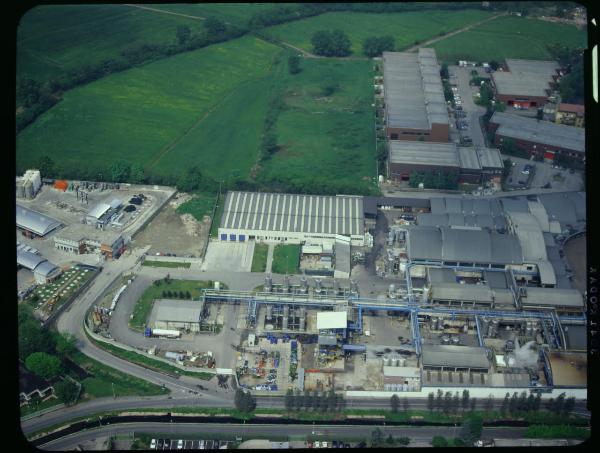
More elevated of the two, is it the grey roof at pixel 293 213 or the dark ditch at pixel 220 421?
the grey roof at pixel 293 213

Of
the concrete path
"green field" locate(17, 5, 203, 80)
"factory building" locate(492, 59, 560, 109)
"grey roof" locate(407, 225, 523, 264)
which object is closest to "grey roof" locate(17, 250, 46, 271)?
the concrete path

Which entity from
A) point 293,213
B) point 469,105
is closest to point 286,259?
point 293,213

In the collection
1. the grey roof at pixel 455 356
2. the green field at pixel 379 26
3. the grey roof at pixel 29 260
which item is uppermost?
the green field at pixel 379 26

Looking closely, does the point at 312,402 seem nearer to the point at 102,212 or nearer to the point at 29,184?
the point at 102,212

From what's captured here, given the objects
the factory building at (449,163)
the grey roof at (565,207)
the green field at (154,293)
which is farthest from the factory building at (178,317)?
the grey roof at (565,207)

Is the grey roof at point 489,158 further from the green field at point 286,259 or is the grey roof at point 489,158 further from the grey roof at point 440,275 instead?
the green field at point 286,259

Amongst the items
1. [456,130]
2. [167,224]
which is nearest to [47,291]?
[167,224]
